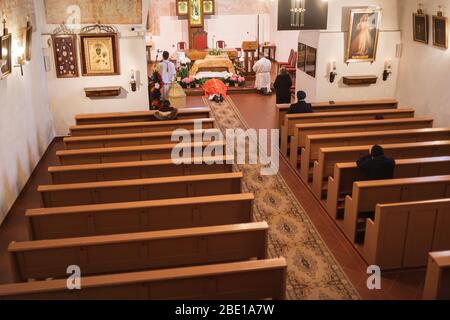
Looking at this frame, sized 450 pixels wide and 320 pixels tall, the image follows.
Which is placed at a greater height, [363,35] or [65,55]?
[363,35]

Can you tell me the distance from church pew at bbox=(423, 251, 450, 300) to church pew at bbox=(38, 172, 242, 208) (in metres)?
2.69

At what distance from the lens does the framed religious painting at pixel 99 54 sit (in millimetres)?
10750

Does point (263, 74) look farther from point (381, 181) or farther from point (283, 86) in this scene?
point (381, 181)

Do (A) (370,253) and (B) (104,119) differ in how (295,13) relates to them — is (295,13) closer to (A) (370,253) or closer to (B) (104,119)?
(B) (104,119)

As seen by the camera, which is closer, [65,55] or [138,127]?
→ [138,127]

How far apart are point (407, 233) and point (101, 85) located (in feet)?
26.5

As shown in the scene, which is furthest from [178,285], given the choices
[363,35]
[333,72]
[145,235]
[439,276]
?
[363,35]

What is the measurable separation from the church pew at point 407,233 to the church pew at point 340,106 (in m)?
4.88

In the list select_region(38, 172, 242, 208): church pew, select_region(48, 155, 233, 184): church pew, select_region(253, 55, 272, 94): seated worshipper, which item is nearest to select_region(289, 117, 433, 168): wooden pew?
select_region(48, 155, 233, 184): church pew

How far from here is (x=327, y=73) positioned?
11.8 m

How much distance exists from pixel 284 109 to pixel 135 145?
12.3 feet

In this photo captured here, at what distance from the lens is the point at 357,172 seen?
6.91m

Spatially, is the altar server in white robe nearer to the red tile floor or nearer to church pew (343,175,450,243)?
the red tile floor
